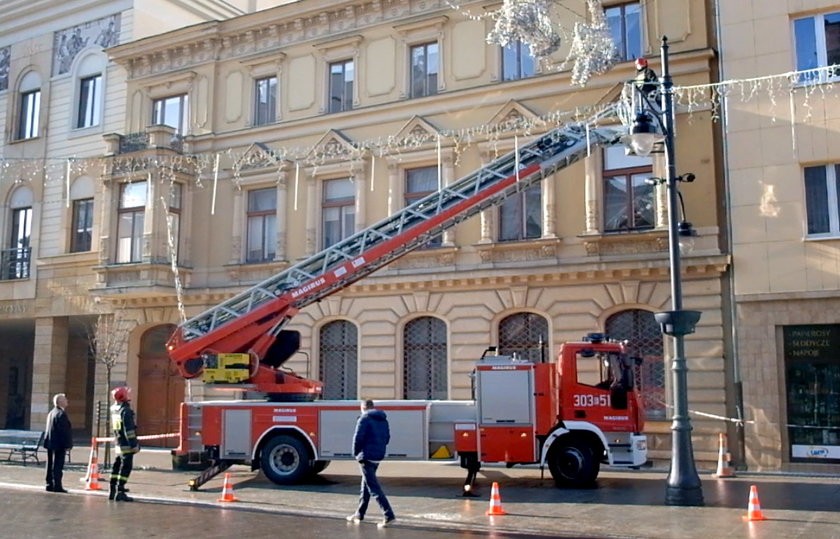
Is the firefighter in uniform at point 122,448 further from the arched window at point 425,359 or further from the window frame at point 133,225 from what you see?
the window frame at point 133,225

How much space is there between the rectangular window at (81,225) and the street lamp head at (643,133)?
67.4ft

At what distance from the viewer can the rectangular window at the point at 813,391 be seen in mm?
18062

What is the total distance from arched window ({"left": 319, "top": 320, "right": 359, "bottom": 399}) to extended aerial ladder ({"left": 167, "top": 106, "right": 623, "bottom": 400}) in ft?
21.8

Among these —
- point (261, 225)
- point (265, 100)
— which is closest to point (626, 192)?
point (261, 225)

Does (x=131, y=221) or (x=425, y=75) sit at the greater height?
(x=425, y=75)

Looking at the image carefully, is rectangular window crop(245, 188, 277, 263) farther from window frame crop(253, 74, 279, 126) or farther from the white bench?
the white bench

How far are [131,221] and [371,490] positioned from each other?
1732 cm

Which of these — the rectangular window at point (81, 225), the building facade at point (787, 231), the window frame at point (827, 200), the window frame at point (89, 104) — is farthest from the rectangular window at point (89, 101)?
the window frame at point (827, 200)

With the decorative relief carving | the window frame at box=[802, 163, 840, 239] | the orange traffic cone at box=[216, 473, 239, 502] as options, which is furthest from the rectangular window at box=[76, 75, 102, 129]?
the window frame at box=[802, 163, 840, 239]

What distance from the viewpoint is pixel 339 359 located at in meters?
23.9

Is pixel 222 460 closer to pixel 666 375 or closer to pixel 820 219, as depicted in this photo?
pixel 666 375

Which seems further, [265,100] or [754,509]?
[265,100]

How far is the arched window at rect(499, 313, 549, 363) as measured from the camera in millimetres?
21344

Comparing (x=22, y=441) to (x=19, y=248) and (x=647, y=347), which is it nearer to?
(x=19, y=248)
